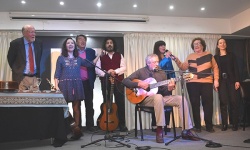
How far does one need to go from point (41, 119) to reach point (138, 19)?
3.19 metres

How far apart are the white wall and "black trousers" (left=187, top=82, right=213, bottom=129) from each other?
1712 millimetres

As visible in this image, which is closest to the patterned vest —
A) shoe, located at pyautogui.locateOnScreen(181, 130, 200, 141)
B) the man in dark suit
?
the man in dark suit

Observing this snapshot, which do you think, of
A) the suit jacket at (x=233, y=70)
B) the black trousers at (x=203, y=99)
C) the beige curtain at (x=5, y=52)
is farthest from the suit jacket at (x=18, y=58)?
the suit jacket at (x=233, y=70)

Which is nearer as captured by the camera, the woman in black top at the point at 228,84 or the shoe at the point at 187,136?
the shoe at the point at 187,136

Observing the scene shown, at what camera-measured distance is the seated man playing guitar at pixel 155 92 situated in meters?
3.45

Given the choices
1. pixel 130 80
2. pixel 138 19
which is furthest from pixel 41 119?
pixel 138 19

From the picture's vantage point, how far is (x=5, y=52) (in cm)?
520

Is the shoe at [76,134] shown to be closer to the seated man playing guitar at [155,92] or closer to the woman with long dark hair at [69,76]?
the woman with long dark hair at [69,76]

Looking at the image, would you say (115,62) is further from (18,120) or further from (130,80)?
(18,120)

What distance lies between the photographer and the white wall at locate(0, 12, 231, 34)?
16.7 ft

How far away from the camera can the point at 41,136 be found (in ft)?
10.6

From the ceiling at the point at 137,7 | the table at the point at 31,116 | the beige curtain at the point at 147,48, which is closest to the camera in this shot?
the table at the point at 31,116

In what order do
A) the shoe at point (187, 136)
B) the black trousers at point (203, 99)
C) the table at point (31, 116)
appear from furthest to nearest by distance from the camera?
the black trousers at point (203, 99) → the shoe at point (187, 136) → the table at point (31, 116)

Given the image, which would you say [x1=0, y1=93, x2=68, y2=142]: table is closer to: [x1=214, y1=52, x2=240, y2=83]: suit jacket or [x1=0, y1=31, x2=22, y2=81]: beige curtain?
[x1=0, y1=31, x2=22, y2=81]: beige curtain
